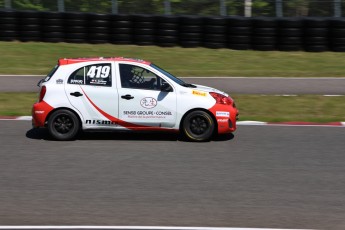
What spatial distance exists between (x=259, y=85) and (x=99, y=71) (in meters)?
7.07

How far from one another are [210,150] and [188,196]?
283 centimetres

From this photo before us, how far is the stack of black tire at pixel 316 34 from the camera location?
2116 cm

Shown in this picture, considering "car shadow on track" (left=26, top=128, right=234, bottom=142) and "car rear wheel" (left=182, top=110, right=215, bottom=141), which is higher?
"car rear wheel" (left=182, top=110, right=215, bottom=141)

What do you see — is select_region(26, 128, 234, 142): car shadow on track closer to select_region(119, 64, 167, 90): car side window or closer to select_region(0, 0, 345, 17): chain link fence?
select_region(119, 64, 167, 90): car side window

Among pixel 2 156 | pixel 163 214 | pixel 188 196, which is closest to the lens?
pixel 163 214

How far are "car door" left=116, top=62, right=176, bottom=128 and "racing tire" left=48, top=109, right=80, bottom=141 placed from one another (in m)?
0.81

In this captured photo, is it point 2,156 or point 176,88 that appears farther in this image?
point 176,88

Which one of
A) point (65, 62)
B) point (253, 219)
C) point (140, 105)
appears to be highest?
point (65, 62)

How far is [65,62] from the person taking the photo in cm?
1208

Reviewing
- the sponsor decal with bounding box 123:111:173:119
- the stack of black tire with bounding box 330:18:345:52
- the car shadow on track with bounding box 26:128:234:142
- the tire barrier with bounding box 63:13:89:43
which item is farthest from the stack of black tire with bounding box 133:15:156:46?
the sponsor decal with bounding box 123:111:173:119

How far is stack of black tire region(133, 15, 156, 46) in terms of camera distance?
21797mm

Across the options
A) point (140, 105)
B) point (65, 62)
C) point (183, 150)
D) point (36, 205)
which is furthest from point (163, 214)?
point (65, 62)

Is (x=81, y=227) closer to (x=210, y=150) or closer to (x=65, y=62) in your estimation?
(x=210, y=150)

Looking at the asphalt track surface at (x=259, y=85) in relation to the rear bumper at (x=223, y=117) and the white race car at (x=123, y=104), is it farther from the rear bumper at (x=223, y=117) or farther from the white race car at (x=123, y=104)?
the white race car at (x=123, y=104)
